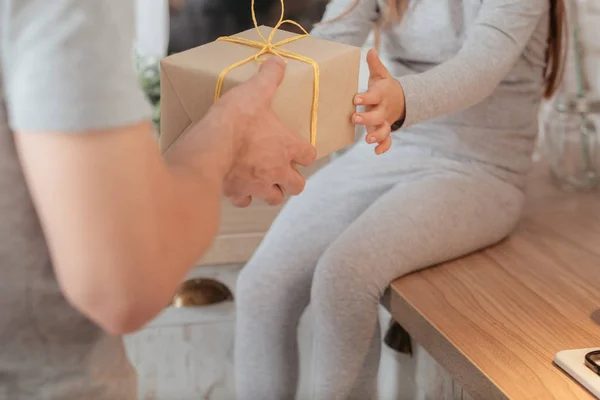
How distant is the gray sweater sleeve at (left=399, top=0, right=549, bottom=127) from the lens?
A: 994 millimetres

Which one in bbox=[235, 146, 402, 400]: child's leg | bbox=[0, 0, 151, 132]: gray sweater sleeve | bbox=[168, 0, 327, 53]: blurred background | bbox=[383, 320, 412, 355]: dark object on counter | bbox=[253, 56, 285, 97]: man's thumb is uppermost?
bbox=[0, 0, 151, 132]: gray sweater sleeve

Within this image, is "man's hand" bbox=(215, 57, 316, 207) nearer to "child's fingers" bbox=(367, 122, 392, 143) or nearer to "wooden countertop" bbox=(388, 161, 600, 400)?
"child's fingers" bbox=(367, 122, 392, 143)

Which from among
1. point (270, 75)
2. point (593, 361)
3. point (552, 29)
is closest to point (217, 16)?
point (552, 29)

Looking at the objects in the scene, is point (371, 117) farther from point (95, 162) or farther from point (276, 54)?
point (95, 162)

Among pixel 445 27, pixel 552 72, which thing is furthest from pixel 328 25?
pixel 552 72

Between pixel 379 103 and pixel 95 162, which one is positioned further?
pixel 379 103

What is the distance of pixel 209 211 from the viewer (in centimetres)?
52

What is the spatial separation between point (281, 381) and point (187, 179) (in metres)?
0.68

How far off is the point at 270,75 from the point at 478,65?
0.42m

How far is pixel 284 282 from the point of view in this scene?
109cm

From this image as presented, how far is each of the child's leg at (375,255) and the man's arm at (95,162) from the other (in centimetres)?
53

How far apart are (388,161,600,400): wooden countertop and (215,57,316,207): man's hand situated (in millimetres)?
275

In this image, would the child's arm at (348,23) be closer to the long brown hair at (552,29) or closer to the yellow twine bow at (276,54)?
the long brown hair at (552,29)

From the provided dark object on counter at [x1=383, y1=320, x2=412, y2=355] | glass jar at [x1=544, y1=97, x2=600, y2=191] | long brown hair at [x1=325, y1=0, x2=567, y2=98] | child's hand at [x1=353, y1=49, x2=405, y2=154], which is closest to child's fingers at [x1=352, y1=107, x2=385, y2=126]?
child's hand at [x1=353, y1=49, x2=405, y2=154]
